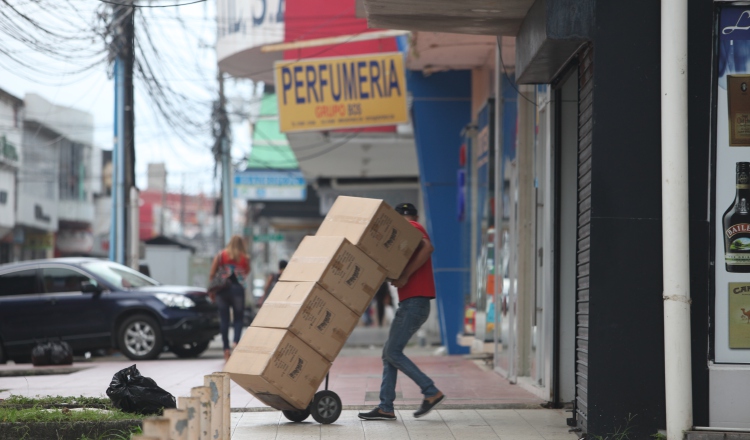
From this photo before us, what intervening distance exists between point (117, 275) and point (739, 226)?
11214 millimetres

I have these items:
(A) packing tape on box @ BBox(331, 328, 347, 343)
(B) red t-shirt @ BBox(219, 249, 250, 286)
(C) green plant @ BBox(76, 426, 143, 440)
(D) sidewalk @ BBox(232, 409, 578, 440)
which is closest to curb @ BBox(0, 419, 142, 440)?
(C) green plant @ BBox(76, 426, 143, 440)

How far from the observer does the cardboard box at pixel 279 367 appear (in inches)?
276

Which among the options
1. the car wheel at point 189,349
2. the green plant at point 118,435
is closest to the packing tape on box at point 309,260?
the green plant at point 118,435

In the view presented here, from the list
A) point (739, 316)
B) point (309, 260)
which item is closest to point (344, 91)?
point (309, 260)

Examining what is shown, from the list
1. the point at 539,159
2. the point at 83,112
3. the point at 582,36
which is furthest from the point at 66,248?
the point at 582,36

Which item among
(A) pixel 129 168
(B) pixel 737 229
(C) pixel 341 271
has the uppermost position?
(A) pixel 129 168

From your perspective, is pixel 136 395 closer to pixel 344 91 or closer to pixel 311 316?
pixel 311 316

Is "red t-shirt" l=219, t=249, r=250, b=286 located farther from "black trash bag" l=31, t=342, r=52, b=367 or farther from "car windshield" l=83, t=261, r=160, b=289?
"black trash bag" l=31, t=342, r=52, b=367

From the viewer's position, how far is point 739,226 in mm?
6145

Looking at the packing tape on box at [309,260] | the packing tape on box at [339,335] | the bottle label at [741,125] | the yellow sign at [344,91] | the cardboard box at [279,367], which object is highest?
the yellow sign at [344,91]

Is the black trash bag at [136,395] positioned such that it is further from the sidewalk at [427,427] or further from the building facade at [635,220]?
the building facade at [635,220]

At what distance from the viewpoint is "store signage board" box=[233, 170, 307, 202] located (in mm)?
29375

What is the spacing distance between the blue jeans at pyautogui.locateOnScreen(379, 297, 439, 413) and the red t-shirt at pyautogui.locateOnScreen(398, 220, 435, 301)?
0.04 metres

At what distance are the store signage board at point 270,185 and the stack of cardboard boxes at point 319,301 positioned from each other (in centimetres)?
2172
